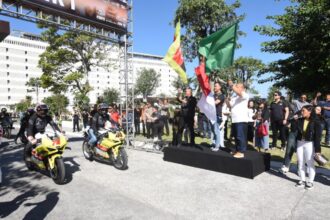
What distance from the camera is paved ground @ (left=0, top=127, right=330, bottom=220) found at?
4656mm

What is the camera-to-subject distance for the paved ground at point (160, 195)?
4656mm

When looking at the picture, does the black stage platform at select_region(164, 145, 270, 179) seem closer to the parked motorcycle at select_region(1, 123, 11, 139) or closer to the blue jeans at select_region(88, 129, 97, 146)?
the blue jeans at select_region(88, 129, 97, 146)

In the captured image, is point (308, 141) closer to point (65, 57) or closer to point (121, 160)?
point (121, 160)

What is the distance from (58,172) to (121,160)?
5.96ft

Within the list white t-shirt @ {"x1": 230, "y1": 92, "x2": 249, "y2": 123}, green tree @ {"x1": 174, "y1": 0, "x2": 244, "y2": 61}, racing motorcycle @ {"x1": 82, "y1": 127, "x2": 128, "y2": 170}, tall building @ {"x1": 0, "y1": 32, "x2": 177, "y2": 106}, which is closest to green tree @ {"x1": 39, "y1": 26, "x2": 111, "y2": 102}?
green tree @ {"x1": 174, "y1": 0, "x2": 244, "y2": 61}

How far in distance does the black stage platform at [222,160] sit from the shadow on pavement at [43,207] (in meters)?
3.72

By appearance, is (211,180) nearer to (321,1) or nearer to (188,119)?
(188,119)

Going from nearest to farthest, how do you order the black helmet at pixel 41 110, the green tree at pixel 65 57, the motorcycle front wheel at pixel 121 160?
the black helmet at pixel 41 110
the motorcycle front wheel at pixel 121 160
the green tree at pixel 65 57

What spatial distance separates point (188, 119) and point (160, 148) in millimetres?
2715

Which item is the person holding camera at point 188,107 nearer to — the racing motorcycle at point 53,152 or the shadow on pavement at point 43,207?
the racing motorcycle at point 53,152

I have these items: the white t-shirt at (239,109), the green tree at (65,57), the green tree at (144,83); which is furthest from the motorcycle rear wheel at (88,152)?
the green tree at (144,83)

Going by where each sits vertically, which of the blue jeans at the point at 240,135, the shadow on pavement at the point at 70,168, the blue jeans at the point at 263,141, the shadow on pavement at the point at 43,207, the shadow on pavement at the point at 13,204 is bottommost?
the shadow on pavement at the point at 70,168

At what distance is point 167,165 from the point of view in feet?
26.8

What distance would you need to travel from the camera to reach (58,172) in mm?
6391
